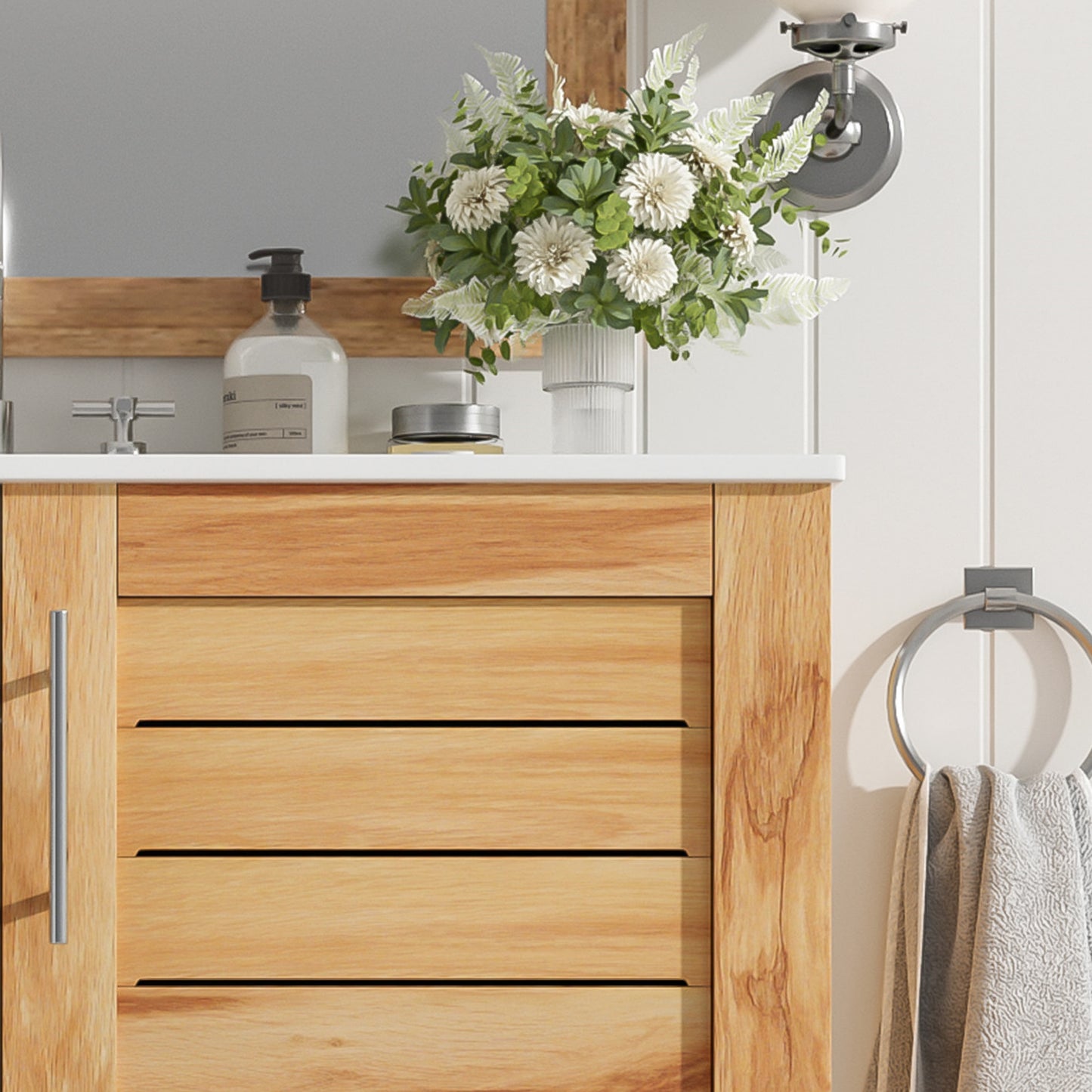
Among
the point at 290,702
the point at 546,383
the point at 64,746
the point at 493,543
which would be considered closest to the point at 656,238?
the point at 546,383

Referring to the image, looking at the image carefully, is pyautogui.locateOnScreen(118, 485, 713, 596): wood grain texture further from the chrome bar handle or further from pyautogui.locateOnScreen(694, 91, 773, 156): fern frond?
pyautogui.locateOnScreen(694, 91, 773, 156): fern frond

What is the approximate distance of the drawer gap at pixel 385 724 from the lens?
773mm

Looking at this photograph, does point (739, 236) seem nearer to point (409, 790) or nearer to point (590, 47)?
point (590, 47)

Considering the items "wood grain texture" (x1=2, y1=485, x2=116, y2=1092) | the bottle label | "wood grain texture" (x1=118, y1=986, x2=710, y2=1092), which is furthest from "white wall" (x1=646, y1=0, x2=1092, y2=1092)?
"wood grain texture" (x1=2, y1=485, x2=116, y2=1092)

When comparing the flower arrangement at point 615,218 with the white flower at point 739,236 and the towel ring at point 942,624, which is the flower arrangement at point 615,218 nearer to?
the white flower at point 739,236

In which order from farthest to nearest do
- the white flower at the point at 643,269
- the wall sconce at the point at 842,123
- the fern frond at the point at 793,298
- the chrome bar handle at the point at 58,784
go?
the wall sconce at the point at 842,123
the fern frond at the point at 793,298
the white flower at the point at 643,269
the chrome bar handle at the point at 58,784

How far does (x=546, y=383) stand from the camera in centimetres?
94

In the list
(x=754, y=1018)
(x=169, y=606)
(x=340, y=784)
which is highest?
(x=169, y=606)

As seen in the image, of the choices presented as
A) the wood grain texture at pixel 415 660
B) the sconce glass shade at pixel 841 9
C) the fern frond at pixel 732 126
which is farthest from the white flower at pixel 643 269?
the sconce glass shade at pixel 841 9

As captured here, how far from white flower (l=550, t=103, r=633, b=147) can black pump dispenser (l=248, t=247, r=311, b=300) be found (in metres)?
0.27

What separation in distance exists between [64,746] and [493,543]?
295mm

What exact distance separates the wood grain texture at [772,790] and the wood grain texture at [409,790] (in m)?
0.03

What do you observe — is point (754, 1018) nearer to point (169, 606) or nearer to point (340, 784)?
point (340, 784)

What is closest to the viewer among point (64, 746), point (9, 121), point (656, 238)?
point (64, 746)
